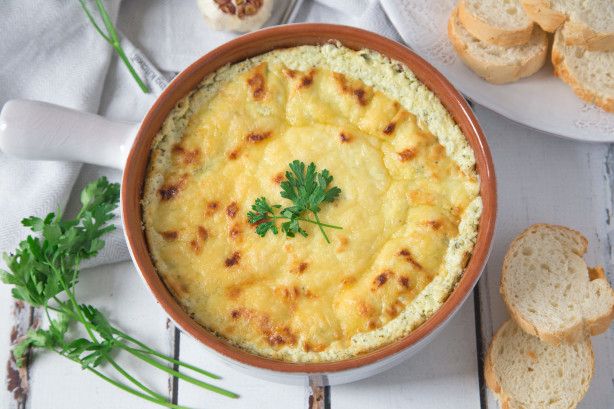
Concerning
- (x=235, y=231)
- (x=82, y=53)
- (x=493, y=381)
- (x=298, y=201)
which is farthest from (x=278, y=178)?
(x=82, y=53)

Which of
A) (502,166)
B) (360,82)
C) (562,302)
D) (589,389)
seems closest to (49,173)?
(360,82)

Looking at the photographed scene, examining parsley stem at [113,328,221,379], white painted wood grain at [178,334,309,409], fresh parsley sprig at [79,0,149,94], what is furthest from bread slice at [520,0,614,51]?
parsley stem at [113,328,221,379]

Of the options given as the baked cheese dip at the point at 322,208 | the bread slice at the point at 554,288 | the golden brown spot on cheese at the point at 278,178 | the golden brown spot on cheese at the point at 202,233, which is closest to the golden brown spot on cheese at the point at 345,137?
the baked cheese dip at the point at 322,208

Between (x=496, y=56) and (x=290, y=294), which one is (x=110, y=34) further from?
(x=496, y=56)

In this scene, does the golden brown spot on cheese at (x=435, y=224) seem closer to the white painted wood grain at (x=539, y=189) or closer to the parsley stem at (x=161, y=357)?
the white painted wood grain at (x=539, y=189)

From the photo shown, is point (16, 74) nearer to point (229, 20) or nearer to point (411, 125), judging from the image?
point (229, 20)

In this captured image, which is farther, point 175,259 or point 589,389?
point 589,389
